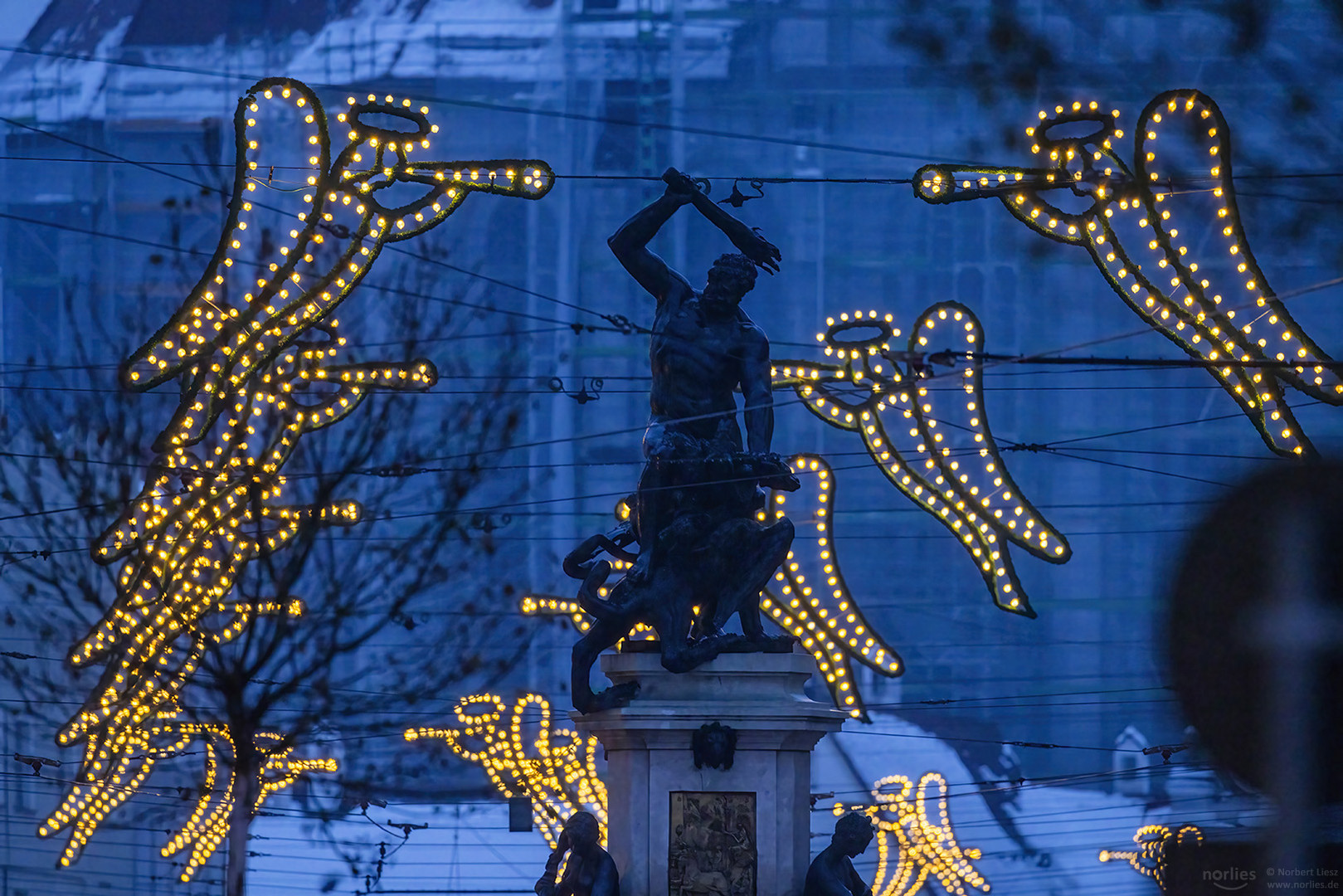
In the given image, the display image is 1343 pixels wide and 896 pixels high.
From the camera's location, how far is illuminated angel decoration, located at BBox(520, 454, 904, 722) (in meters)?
18.1

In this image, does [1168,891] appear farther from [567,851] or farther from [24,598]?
[24,598]

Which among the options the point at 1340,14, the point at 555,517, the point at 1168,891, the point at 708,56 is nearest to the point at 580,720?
the point at 1340,14

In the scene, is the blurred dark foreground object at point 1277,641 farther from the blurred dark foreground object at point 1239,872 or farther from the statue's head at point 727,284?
the statue's head at point 727,284

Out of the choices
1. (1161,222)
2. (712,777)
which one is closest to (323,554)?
(1161,222)

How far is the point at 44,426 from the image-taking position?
18.8m

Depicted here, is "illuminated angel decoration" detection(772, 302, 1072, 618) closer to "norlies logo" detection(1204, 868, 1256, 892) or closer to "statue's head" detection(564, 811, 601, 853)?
"statue's head" detection(564, 811, 601, 853)

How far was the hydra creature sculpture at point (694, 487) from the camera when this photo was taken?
37.7ft

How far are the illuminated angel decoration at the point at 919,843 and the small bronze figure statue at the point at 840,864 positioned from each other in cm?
1265

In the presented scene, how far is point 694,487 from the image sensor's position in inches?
460

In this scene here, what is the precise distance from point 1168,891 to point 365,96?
2495cm

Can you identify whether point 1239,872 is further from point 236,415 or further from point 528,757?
point 528,757

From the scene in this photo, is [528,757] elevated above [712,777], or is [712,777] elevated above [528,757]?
[712,777]

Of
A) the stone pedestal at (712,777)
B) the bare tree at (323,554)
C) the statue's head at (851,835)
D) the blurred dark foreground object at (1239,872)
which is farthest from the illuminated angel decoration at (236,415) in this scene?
the blurred dark foreground object at (1239,872)

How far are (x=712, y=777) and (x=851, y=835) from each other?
82 cm
